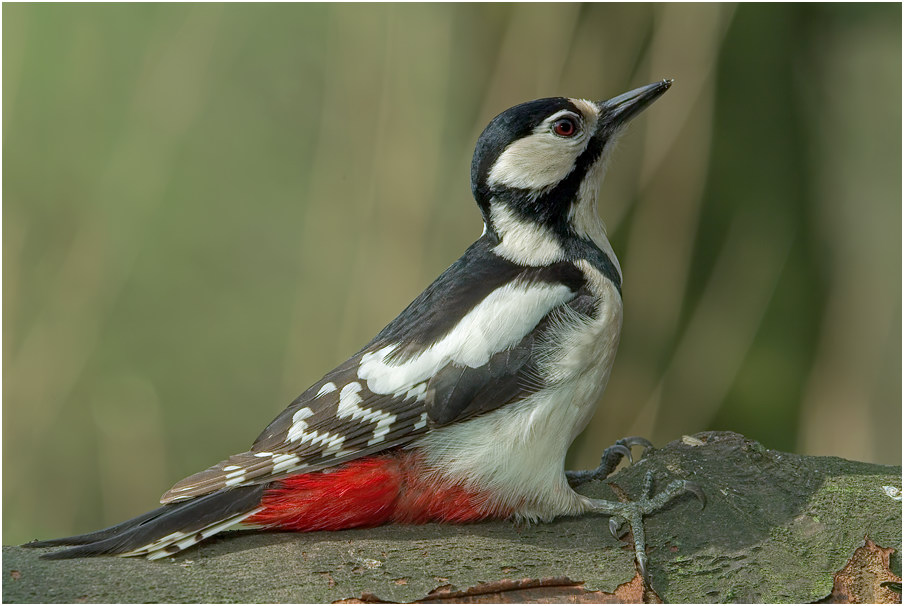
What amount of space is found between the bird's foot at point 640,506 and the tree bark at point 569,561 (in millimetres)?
27

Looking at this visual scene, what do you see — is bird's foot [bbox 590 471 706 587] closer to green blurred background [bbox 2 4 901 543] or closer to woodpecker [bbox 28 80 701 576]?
woodpecker [bbox 28 80 701 576]

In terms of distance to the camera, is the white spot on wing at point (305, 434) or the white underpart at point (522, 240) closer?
the white spot on wing at point (305, 434)

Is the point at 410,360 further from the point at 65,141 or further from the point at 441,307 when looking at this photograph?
the point at 65,141

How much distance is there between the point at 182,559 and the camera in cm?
221

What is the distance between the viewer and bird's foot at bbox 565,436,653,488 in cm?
303

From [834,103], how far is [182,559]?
14.4 ft

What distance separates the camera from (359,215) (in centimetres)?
452

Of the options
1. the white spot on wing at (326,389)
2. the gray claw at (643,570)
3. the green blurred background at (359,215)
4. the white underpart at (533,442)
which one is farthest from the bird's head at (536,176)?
the green blurred background at (359,215)

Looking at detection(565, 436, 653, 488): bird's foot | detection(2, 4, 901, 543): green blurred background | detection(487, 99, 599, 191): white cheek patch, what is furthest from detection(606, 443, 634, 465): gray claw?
detection(2, 4, 901, 543): green blurred background

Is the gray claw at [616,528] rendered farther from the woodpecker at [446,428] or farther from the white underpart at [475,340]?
the white underpart at [475,340]

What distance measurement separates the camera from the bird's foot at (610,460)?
303 centimetres

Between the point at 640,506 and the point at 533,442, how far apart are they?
0.36 meters

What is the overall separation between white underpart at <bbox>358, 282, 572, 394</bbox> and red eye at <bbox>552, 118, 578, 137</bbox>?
567 mm

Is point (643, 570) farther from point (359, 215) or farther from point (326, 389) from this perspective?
point (359, 215)
